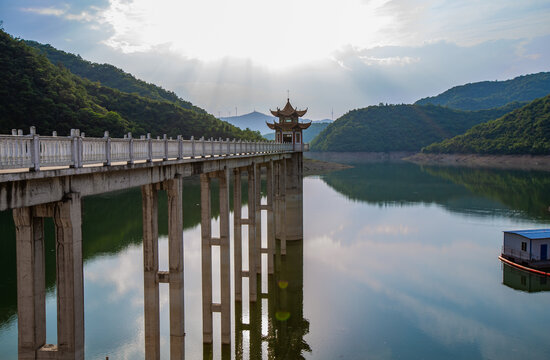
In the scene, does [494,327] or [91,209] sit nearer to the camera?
[494,327]

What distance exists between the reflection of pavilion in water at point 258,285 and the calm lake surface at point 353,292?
13cm

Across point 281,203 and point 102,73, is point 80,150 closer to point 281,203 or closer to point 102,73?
point 281,203

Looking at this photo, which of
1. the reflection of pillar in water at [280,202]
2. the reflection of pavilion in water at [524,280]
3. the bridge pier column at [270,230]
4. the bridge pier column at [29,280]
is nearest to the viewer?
the bridge pier column at [29,280]

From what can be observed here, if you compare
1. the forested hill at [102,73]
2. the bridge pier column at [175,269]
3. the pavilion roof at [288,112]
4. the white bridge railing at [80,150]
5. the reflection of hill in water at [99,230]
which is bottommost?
the reflection of hill in water at [99,230]

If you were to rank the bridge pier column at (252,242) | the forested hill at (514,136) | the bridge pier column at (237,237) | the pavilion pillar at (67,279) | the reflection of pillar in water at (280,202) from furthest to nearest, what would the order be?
the forested hill at (514,136) < the reflection of pillar in water at (280,202) < the bridge pier column at (252,242) < the bridge pier column at (237,237) < the pavilion pillar at (67,279)

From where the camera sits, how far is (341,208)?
59.2 meters

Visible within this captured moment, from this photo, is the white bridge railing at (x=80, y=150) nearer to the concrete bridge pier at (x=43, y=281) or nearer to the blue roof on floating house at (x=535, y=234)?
the concrete bridge pier at (x=43, y=281)

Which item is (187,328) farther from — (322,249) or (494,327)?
(322,249)

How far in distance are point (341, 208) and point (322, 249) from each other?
72.0ft

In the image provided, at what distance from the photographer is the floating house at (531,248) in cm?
3128

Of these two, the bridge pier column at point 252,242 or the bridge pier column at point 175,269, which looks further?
the bridge pier column at point 252,242

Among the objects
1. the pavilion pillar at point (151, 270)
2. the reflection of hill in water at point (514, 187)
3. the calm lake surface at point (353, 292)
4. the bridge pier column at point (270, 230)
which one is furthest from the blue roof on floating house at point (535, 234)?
the pavilion pillar at point (151, 270)

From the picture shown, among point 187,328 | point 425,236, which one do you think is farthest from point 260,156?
point 425,236

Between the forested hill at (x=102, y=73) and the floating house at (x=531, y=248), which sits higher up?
the forested hill at (x=102, y=73)
